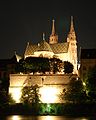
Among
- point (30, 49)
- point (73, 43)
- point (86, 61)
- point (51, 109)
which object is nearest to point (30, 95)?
point (51, 109)

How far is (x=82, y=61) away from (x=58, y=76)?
2088 cm

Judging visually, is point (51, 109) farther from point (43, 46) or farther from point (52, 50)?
point (52, 50)

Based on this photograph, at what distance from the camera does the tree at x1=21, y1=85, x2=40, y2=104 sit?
99125mm

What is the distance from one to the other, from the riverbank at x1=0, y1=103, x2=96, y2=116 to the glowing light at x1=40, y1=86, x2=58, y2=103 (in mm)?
8571

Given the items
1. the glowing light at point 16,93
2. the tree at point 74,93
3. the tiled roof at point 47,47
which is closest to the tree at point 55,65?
the tiled roof at point 47,47

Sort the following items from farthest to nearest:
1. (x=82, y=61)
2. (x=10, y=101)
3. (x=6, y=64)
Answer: (x=6, y=64), (x=82, y=61), (x=10, y=101)

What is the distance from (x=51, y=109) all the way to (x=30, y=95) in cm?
685

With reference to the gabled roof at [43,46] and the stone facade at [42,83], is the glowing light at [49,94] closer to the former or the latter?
the stone facade at [42,83]

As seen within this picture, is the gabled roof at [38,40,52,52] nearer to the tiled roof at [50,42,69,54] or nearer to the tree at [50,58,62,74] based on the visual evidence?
the tiled roof at [50,42,69,54]

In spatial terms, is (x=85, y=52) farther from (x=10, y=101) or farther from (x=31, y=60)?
(x=10, y=101)

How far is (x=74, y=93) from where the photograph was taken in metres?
99.0

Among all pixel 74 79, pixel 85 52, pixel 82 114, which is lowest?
pixel 82 114

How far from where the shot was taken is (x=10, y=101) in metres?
102

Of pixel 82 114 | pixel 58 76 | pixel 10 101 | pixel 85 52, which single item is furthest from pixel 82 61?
pixel 82 114
